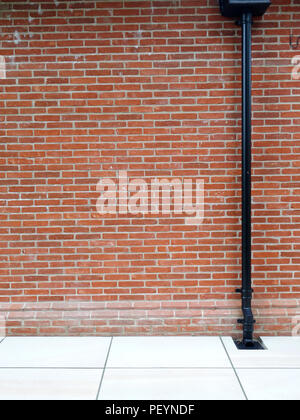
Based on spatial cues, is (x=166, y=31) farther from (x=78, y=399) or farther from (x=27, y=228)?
(x=78, y=399)

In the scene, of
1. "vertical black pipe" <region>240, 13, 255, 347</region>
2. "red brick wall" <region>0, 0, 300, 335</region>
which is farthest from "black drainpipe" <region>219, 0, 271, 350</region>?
"red brick wall" <region>0, 0, 300, 335</region>

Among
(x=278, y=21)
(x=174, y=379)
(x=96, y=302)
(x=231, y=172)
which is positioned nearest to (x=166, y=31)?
(x=278, y=21)

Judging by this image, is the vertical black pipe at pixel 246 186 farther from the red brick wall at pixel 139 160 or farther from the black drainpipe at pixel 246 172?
the red brick wall at pixel 139 160

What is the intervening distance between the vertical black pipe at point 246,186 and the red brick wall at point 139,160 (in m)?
0.14

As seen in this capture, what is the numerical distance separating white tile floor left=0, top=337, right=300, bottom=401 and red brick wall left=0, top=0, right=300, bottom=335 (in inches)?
8.3

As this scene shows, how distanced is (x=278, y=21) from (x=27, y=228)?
2990 millimetres

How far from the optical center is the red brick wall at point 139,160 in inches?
138

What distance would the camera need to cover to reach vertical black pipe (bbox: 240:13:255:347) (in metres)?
3.38

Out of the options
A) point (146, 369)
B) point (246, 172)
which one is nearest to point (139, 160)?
point (246, 172)

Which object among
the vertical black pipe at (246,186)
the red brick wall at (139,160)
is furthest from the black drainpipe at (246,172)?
the red brick wall at (139,160)

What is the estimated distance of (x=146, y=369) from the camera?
2924 mm

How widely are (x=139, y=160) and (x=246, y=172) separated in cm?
97

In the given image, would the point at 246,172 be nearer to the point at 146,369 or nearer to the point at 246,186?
the point at 246,186

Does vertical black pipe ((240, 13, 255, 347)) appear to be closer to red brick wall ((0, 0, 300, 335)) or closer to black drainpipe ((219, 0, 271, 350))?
black drainpipe ((219, 0, 271, 350))
